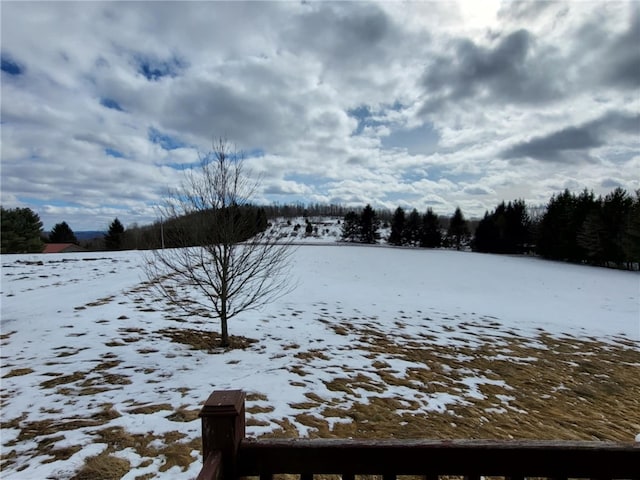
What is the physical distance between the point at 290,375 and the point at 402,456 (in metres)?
4.51

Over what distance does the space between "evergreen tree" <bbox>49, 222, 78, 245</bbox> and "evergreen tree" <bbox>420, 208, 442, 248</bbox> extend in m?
58.7

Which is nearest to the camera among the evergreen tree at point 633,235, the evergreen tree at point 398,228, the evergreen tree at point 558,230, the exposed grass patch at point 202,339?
the exposed grass patch at point 202,339

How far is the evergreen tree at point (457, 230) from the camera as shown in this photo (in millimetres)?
56750

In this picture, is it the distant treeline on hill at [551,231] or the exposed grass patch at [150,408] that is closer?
the exposed grass patch at [150,408]

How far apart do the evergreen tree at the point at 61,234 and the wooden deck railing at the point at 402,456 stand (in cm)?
6459

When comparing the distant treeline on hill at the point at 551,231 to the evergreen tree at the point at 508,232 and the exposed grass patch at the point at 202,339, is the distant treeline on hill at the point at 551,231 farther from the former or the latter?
the exposed grass patch at the point at 202,339

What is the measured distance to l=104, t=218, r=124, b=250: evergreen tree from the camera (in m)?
44.2

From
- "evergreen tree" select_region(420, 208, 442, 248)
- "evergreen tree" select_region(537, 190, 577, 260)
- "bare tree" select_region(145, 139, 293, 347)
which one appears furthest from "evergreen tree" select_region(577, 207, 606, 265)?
"bare tree" select_region(145, 139, 293, 347)

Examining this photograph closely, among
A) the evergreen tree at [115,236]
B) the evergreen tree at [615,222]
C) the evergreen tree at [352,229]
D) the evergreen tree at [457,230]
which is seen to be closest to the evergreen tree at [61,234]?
the evergreen tree at [115,236]

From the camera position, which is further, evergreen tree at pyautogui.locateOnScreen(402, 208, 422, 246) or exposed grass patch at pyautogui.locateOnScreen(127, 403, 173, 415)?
evergreen tree at pyautogui.locateOnScreen(402, 208, 422, 246)

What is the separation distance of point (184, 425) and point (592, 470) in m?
3.96

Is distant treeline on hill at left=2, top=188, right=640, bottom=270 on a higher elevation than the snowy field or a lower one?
higher

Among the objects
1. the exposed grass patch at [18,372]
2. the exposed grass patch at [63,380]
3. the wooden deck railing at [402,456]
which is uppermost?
the wooden deck railing at [402,456]

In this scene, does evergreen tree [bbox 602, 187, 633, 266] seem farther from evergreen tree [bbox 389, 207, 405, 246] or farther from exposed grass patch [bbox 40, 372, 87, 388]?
exposed grass patch [bbox 40, 372, 87, 388]
